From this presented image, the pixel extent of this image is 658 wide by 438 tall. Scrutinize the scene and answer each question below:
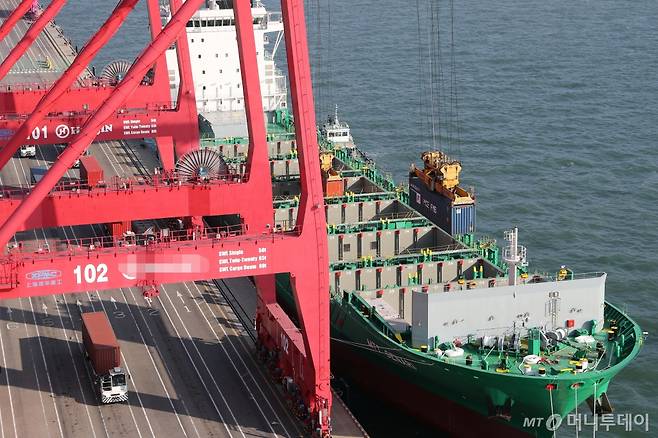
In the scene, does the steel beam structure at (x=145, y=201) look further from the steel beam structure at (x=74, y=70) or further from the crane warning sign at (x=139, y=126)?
the crane warning sign at (x=139, y=126)

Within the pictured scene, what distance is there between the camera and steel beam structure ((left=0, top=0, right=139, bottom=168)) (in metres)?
43.9

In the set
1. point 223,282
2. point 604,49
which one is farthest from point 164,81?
point 604,49

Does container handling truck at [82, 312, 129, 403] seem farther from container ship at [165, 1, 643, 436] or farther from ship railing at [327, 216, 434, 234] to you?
ship railing at [327, 216, 434, 234]

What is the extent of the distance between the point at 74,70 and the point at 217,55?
37.3m

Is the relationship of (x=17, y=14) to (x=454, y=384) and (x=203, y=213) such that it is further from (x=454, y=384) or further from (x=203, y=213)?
(x=454, y=384)

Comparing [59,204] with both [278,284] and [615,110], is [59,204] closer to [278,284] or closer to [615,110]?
[278,284]

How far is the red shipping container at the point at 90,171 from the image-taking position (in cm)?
6438

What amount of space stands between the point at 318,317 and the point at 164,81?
83.5ft

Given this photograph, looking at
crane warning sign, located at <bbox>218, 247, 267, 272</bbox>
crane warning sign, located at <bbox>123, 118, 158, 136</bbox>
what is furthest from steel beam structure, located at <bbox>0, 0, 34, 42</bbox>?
crane warning sign, located at <bbox>218, 247, 267, 272</bbox>

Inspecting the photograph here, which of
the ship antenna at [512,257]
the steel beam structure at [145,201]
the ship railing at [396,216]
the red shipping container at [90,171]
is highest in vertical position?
the steel beam structure at [145,201]

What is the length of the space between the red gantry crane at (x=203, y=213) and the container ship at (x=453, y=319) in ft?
13.6

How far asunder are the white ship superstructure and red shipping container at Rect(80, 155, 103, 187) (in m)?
14.7

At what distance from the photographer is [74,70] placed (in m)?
44.7

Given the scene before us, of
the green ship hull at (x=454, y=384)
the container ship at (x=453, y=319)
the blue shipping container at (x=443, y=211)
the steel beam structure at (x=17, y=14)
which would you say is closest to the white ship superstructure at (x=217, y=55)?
the container ship at (x=453, y=319)
